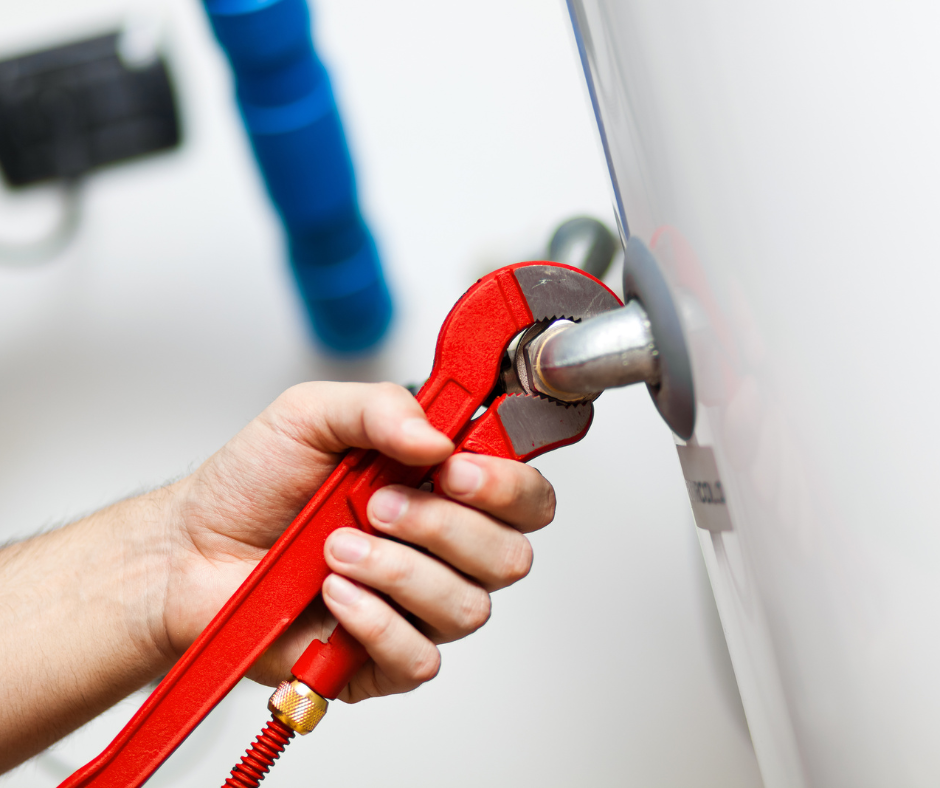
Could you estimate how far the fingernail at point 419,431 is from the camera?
0.32 meters

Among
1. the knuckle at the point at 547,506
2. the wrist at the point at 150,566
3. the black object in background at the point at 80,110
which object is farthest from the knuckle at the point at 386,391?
the black object in background at the point at 80,110

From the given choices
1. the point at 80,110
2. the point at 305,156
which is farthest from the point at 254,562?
the point at 80,110

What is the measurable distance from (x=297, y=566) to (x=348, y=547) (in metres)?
0.03

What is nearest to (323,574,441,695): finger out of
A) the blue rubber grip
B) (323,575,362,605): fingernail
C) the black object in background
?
(323,575,362,605): fingernail

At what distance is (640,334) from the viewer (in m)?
0.27

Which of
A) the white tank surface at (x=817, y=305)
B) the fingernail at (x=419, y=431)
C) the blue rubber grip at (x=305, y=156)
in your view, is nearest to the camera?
the white tank surface at (x=817, y=305)

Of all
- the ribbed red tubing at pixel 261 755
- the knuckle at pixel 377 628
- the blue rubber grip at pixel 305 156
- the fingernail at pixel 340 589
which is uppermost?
the blue rubber grip at pixel 305 156

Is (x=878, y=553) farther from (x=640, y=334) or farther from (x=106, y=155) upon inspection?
(x=106, y=155)

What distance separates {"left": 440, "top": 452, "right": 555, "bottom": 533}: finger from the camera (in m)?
0.35

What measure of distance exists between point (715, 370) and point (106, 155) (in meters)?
0.55

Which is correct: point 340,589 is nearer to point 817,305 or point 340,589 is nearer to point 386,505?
point 386,505

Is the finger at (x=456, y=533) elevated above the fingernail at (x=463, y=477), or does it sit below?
below

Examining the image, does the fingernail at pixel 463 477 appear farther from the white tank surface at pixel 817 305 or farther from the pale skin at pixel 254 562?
the white tank surface at pixel 817 305

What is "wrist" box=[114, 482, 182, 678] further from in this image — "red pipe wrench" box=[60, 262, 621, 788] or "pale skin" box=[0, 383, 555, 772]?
"red pipe wrench" box=[60, 262, 621, 788]
